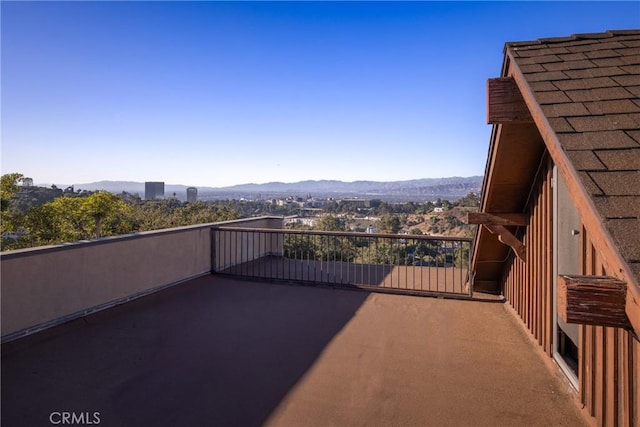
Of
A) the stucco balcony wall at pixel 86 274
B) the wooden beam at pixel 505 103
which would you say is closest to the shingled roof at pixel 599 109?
the wooden beam at pixel 505 103

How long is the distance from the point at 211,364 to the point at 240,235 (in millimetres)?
4660

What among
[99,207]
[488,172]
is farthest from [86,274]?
[99,207]

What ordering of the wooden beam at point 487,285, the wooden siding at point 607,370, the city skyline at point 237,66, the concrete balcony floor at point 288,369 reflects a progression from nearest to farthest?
the wooden siding at point 607,370, the concrete balcony floor at point 288,369, the wooden beam at point 487,285, the city skyline at point 237,66

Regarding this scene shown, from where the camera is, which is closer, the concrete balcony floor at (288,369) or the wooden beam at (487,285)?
the concrete balcony floor at (288,369)

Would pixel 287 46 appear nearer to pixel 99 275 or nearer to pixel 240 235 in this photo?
pixel 240 235

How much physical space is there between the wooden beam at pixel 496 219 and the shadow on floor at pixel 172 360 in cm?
200

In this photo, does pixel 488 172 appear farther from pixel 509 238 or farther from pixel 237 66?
pixel 237 66

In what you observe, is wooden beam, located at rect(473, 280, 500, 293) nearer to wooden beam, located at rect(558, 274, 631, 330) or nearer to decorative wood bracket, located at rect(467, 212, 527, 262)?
decorative wood bracket, located at rect(467, 212, 527, 262)

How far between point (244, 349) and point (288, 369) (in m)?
0.65

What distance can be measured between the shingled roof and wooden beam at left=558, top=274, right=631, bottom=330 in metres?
0.10

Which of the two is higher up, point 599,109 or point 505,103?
point 505,103

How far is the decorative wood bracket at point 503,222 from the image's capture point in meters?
3.83

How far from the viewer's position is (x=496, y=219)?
3.85m

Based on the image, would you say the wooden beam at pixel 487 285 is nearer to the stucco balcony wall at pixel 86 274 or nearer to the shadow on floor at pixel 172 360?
the shadow on floor at pixel 172 360
